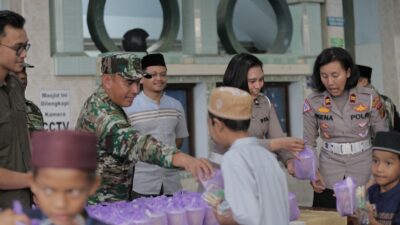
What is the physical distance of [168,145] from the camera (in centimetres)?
359

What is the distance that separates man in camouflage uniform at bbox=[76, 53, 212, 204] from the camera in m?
3.43

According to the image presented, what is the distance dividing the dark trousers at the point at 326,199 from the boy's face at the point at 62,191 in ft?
9.28

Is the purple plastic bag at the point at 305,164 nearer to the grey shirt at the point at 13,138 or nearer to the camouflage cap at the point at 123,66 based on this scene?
the camouflage cap at the point at 123,66

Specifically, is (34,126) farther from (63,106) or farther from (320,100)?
(63,106)

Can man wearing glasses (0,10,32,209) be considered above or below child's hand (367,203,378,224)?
above

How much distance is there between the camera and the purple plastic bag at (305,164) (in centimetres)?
400

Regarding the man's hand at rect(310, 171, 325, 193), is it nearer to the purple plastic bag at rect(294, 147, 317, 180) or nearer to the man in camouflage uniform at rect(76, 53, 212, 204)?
the purple plastic bag at rect(294, 147, 317, 180)

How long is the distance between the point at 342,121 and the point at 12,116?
202cm

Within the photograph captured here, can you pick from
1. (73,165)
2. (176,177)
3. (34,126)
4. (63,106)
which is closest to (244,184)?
(73,165)

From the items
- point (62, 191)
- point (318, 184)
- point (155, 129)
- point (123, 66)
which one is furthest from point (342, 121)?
point (62, 191)

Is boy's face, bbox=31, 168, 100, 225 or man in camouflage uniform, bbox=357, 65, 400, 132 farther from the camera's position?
man in camouflage uniform, bbox=357, 65, 400, 132

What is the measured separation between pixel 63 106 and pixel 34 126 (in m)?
2.66

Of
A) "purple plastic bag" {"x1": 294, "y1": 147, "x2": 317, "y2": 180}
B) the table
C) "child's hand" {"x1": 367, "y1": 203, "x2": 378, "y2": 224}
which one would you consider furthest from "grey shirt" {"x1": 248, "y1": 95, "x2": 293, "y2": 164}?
"child's hand" {"x1": 367, "y1": 203, "x2": 378, "y2": 224}

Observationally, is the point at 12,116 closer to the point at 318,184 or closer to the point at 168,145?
the point at 168,145
